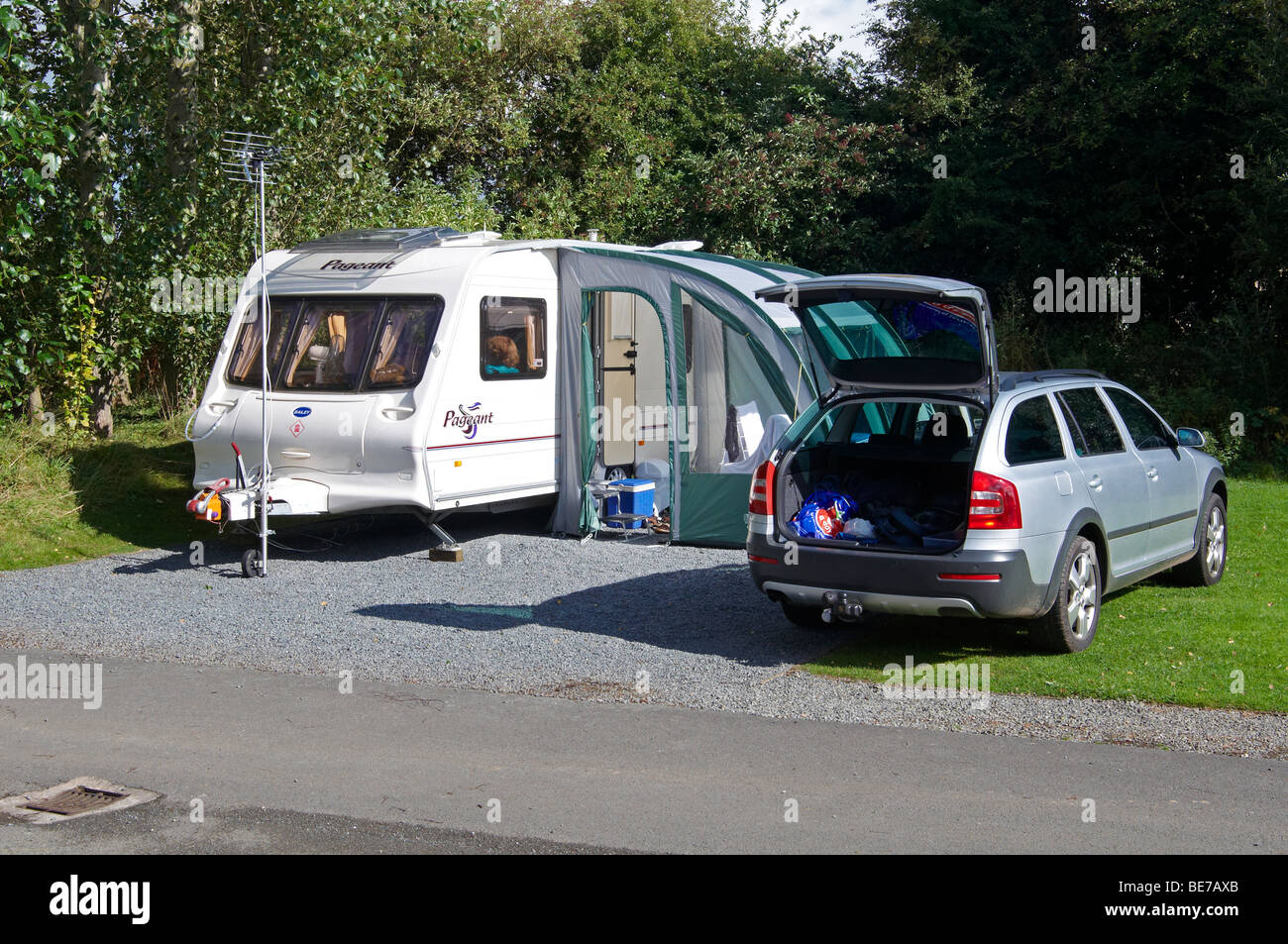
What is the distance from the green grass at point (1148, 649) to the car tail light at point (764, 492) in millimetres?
1032

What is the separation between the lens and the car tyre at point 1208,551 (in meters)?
9.91

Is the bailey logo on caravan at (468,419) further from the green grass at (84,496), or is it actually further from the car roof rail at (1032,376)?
the car roof rail at (1032,376)

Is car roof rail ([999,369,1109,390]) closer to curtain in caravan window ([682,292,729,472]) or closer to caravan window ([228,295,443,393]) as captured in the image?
curtain in caravan window ([682,292,729,472])

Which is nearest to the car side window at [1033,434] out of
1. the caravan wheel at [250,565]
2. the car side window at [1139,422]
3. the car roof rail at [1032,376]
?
the car roof rail at [1032,376]

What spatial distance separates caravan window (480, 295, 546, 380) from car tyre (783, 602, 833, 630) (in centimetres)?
467

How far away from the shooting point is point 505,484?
12656 mm

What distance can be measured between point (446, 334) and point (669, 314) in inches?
90.0

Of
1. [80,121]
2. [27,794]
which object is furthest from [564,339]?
[27,794]

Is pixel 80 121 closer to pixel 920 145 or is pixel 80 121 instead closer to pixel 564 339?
pixel 564 339

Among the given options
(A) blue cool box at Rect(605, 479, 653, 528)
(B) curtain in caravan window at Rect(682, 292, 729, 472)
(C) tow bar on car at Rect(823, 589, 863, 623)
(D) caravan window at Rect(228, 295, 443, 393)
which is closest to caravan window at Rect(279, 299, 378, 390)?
(D) caravan window at Rect(228, 295, 443, 393)

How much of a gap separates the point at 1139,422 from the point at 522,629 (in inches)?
186

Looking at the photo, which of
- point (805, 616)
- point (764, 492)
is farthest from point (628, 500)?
point (764, 492)

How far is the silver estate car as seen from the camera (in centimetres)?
756

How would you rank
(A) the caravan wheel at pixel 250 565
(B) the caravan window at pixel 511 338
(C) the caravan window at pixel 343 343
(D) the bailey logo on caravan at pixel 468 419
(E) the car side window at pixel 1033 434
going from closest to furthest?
1. (E) the car side window at pixel 1033 434
2. (A) the caravan wheel at pixel 250 565
3. (D) the bailey logo on caravan at pixel 468 419
4. (C) the caravan window at pixel 343 343
5. (B) the caravan window at pixel 511 338
